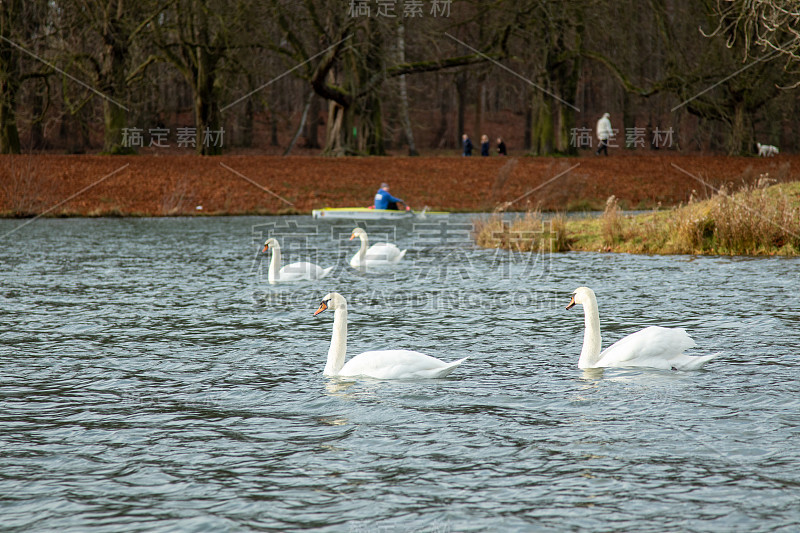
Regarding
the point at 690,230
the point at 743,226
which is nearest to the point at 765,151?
the point at 690,230

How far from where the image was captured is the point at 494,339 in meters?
12.4

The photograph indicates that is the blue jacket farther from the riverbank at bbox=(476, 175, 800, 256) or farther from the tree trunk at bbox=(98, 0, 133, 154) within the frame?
the tree trunk at bbox=(98, 0, 133, 154)

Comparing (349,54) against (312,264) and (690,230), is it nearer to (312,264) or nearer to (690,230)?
(690,230)

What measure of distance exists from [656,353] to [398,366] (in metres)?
2.78

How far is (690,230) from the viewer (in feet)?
73.9

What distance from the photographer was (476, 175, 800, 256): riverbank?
21.5 m

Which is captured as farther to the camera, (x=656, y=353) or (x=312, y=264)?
(x=312, y=264)

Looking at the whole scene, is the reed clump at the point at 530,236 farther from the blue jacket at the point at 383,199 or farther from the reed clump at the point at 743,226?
the blue jacket at the point at 383,199

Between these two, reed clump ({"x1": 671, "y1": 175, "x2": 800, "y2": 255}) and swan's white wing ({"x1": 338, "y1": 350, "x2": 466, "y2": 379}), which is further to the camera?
reed clump ({"x1": 671, "y1": 175, "x2": 800, "y2": 255})

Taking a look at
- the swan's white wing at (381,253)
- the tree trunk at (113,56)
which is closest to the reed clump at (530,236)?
the swan's white wing at (381,253)

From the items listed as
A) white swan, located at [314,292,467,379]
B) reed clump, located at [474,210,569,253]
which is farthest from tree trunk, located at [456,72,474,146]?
white swan, located at [314,292,467,379]

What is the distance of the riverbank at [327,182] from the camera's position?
122 feet

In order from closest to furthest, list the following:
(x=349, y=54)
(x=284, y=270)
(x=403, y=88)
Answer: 1. (x=284, y=270)
2. (x=349, y=54)
3. (x=403, y=88)

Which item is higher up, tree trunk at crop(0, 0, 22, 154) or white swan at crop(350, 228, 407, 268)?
tree trunk at crop(0, 0, 22, 154)
